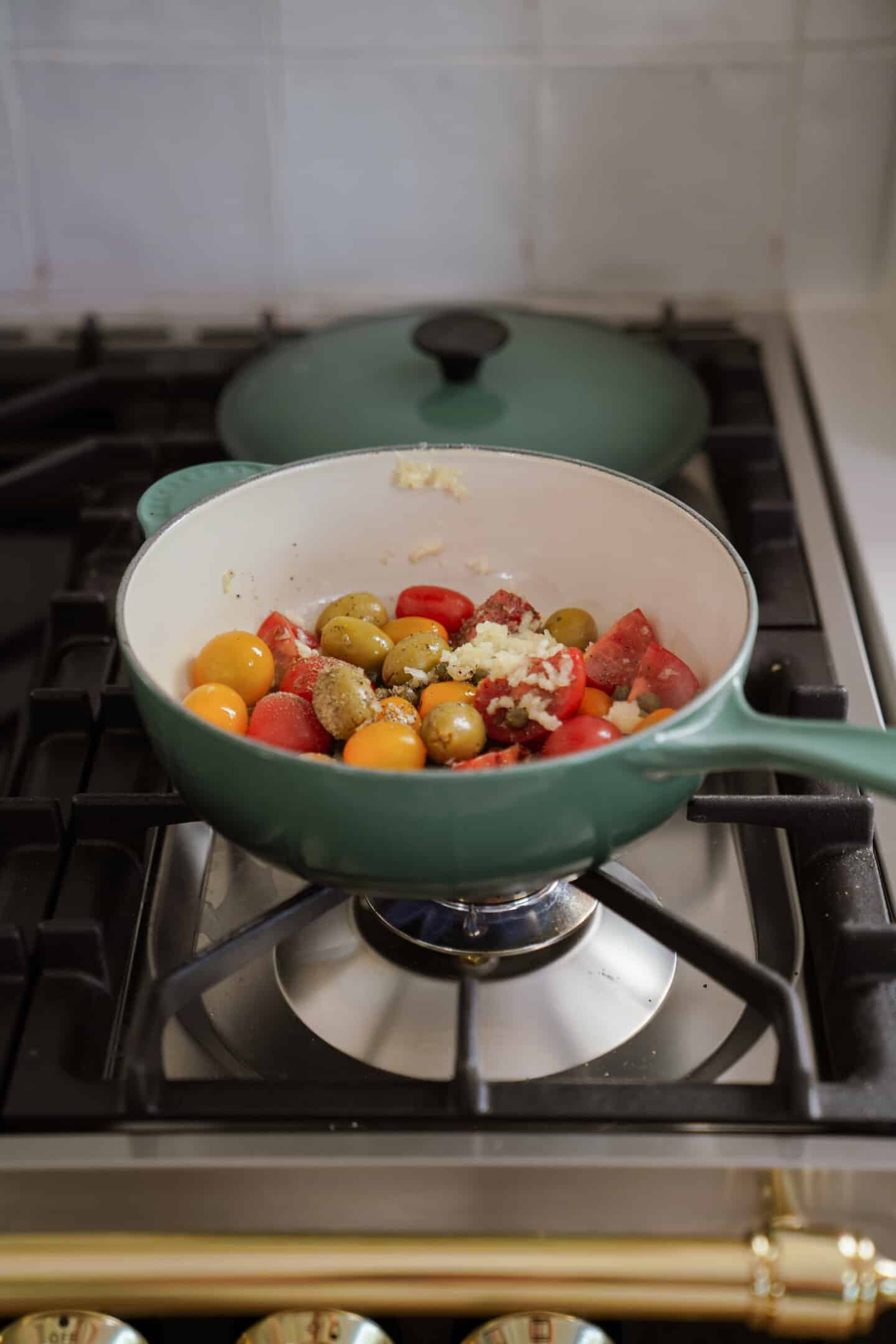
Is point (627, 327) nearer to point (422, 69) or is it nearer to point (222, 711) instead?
point (422, 69)

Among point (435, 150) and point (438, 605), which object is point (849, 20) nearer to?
point (435, 150)

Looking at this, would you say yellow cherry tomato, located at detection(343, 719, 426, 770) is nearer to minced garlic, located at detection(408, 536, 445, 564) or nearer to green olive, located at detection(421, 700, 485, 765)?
green olive, located at detection(421, 700, 485, 765)

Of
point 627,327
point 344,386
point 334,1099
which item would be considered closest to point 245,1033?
point 334,1099

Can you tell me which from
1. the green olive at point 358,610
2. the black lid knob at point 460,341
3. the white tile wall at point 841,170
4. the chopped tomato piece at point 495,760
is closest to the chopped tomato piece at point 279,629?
the green olive at point 358,610

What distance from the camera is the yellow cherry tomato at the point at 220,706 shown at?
52cm

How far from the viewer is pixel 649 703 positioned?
523 millimetres

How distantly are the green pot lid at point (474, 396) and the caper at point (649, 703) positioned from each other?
25 cm

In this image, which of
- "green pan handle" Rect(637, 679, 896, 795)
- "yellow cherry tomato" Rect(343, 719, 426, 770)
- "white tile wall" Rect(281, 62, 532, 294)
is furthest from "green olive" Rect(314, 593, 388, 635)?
"white tile wall" Rect(281, 62, 532, 294)

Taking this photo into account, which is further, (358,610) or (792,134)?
(792,134)

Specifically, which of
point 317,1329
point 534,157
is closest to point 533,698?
point 317,1329

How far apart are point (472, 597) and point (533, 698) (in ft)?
0.46

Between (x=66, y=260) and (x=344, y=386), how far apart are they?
29 cm

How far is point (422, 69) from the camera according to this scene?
0.87 metres

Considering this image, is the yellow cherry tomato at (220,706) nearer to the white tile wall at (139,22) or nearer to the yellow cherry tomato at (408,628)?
the yellow cherry tomato at (408,628)
